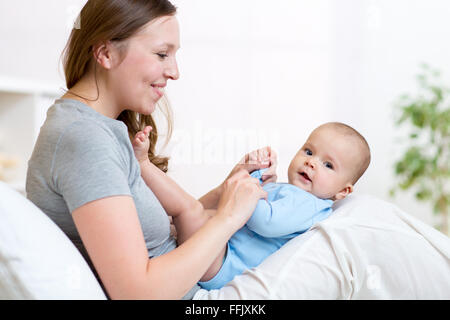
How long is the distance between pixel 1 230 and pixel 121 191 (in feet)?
0.62

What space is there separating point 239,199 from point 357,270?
0.27m

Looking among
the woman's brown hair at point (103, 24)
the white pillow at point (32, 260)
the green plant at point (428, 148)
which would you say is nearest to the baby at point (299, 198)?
the woman's brown hair at point (103, 24)

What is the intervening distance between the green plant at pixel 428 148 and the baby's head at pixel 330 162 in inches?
90.8

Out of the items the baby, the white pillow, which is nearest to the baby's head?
the baby

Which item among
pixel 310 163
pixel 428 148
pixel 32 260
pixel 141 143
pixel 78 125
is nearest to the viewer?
pixel 32 260

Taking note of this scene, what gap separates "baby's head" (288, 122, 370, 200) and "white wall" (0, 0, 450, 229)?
1.70 metres

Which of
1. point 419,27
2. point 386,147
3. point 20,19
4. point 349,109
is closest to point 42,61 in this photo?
point 20,19

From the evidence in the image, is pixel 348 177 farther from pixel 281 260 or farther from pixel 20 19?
pixel 20 19

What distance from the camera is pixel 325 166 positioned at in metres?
1.30

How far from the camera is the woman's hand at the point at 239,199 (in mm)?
957

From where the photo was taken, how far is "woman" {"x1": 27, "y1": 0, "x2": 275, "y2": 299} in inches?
31.6

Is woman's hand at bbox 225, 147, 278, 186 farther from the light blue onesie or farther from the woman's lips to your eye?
the woman's lips

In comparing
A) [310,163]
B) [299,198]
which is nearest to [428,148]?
[310,163]

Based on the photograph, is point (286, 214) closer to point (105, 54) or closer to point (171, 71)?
point (171, 71)
